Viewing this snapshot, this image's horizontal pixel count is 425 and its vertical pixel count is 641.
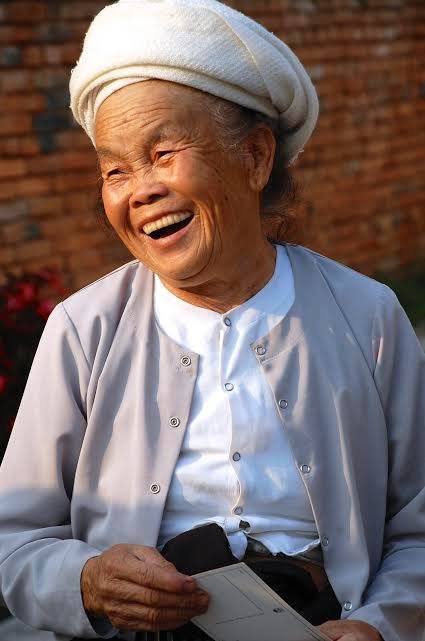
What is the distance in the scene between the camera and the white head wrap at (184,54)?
2576 mm

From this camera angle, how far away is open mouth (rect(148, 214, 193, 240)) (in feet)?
8.75

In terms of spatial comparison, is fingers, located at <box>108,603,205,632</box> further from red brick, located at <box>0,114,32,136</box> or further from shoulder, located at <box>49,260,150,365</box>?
red brick, located at <box>0,114,32,136</box>

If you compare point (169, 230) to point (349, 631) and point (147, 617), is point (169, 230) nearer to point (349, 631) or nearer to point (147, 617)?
point (147, 617)

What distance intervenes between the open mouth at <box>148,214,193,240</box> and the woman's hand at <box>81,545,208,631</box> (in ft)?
2.29

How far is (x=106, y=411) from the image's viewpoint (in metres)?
2.71

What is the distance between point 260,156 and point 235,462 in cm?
74

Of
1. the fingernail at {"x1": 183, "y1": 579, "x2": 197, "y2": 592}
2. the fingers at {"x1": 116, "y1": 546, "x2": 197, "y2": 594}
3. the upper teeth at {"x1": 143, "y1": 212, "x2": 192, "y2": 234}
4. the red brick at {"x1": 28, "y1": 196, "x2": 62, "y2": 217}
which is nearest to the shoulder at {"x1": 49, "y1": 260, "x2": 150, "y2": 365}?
the upper teeth at {"x1": 143, "y1": 212, "x2": 192, "y2": 234}

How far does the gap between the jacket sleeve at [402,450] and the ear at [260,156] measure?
41 centimetres

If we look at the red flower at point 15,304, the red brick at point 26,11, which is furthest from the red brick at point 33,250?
the red flower at point 15,304

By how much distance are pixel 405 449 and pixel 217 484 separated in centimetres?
47

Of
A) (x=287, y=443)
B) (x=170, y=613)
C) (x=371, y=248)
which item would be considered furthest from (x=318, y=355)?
(x=371, y=248)

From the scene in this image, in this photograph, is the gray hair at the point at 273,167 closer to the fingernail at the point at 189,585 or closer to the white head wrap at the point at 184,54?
the white head wrap at the point at 184,54

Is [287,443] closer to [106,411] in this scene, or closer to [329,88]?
[106,411]

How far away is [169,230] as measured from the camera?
2.69 meters
